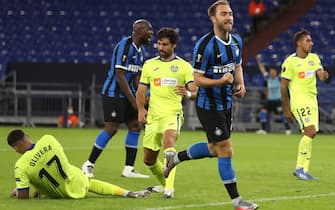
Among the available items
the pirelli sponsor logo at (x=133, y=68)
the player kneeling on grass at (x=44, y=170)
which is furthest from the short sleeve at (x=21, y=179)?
the pirelli sponsor logo at (x=133, y=68)

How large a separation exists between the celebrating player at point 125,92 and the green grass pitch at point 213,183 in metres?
0.34

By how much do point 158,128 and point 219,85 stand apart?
188 cm

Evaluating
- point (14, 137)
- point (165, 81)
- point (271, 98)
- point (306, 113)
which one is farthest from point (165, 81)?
point (271, 98)

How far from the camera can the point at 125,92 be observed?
11570mm

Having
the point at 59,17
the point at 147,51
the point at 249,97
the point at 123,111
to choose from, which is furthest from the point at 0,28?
the point at 123,111

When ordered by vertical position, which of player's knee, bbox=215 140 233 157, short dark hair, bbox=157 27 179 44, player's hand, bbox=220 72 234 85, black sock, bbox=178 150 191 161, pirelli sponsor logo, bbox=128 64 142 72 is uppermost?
short dark hair, bbox=157 27 179 44

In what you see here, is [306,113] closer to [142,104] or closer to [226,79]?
[142,104]

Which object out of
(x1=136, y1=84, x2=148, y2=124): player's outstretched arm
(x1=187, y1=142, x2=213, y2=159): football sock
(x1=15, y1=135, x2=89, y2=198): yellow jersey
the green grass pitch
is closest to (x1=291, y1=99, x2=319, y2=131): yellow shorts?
the green grass pitch

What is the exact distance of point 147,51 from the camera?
31875mm

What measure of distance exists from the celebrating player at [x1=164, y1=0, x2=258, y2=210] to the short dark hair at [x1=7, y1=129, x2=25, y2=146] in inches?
74.5

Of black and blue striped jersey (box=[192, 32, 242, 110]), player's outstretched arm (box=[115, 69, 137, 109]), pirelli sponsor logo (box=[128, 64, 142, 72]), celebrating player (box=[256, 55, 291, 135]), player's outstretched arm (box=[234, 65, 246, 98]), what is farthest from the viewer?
celebrating player (box=[256, 55, 291, 135])

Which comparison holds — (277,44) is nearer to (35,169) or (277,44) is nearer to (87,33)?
(87,33)

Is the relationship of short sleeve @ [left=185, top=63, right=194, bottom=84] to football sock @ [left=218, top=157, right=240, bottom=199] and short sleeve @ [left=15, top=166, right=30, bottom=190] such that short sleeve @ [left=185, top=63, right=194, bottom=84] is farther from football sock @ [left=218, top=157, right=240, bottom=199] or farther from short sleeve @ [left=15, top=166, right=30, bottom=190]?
short sleeve @ [left=15, top=166, right=30, bottom=190]

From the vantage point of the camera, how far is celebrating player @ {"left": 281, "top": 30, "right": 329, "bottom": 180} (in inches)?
469
